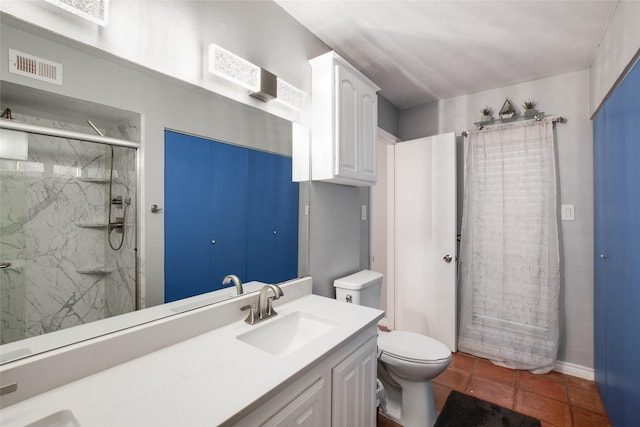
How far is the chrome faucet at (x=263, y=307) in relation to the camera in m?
1.30

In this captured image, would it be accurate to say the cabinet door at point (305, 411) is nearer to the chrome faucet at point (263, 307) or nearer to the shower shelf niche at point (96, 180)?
the chrome faucet at point (263, 307)

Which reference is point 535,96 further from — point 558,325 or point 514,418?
point 514,418

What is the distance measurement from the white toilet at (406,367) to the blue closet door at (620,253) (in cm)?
87

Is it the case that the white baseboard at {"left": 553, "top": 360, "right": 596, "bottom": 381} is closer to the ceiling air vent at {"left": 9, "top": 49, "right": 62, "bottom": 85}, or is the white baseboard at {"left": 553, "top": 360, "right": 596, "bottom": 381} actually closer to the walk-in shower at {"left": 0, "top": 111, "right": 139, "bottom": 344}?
the walk-in shower at {"left": 0, "top": 111, "right": 139, "bottom": 344}

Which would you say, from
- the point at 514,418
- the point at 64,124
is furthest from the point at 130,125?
the point at 514,418

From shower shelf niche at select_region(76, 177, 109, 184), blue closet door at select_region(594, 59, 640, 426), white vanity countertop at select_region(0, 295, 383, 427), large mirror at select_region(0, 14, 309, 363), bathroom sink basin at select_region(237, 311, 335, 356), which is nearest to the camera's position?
white vanity countertop at select_region(0, 295, 383, 427)

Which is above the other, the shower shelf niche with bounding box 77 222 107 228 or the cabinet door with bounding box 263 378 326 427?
the shower shelf niche with bounding box 77 222 107 228

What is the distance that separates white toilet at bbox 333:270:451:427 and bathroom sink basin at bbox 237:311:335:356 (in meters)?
0.58

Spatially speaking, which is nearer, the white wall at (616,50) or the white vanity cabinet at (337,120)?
the white wall at (616,50)

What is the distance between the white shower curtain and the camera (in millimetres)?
2324

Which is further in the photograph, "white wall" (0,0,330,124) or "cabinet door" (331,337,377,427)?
"cabinet door" (331,337,377,427)

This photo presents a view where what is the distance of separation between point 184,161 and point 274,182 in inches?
20.9

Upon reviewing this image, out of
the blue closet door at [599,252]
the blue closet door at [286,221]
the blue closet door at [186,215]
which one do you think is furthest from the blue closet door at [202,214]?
the blue closet door at [599,252]

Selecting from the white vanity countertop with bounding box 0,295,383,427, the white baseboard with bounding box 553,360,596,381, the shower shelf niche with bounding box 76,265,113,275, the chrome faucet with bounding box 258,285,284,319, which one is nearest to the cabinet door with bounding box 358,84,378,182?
the chrome faucet with bounding box 258,285,284,319
